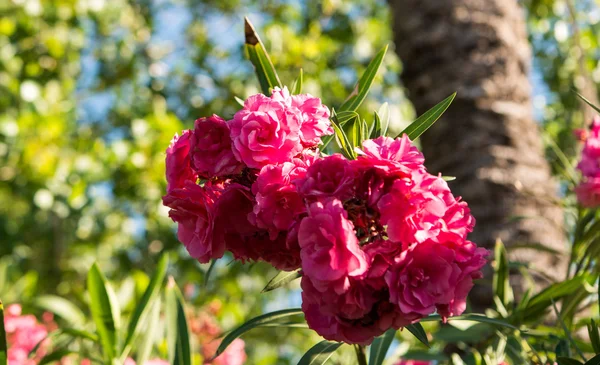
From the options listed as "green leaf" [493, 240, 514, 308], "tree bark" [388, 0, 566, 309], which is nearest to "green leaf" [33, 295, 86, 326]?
"tree bark" [388, 0, 566, 309]

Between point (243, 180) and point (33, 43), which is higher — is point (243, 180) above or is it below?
above

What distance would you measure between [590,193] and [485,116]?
68cm

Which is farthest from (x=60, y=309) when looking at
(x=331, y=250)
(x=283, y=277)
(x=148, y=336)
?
(x=331, y=250)

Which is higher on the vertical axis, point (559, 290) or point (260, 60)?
point (260, 60)

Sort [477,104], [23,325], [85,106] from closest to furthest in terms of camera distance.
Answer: [477,104] → [23,325] → [85,106]

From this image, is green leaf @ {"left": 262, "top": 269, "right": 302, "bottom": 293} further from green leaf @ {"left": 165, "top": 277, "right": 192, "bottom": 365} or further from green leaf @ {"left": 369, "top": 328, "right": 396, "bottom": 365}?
green leaf @ {"left": 165, "top": 277, "right": 192, "bottom": 365}

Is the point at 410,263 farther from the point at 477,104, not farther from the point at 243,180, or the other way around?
the point at 477,104

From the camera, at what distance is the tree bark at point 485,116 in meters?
1.78

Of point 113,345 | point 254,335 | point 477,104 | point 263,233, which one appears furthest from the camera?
point 254,335

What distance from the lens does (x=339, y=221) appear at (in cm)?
67

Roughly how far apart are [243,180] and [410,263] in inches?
9.5

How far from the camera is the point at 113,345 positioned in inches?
48.4

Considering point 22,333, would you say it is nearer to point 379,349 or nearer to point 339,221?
point 379,349

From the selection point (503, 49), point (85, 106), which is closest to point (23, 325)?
point (503, 49)
